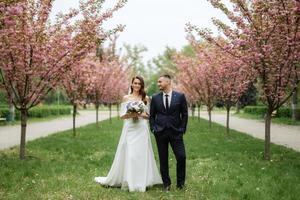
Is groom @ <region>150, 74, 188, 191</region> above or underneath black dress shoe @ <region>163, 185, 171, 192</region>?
above

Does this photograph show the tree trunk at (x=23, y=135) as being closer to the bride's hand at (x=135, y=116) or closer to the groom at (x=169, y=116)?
the bride's hand at (x=135, y=116)

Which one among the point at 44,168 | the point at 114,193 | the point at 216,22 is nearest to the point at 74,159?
the point at 44,168

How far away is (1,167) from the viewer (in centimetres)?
998

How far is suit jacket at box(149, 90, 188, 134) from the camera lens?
755 centimetres

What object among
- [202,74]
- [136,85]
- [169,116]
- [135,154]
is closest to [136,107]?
[136,85]

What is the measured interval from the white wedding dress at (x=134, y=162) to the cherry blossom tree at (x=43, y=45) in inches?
133

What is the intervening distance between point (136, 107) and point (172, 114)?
0.64 m

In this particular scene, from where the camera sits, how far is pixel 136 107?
7.75m

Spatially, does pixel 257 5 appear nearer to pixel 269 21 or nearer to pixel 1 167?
pixel 269 21

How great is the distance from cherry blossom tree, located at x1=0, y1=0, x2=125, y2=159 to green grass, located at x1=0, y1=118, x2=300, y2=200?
1.68 m

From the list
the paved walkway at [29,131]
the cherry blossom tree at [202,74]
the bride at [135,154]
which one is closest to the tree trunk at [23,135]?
the paved walkway at [29,131]

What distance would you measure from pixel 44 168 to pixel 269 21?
608cm

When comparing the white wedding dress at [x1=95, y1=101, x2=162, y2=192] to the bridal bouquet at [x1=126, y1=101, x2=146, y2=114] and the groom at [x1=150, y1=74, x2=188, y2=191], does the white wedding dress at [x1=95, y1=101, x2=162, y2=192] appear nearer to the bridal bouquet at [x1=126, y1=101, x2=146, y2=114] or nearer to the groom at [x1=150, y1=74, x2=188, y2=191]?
the bridal bouquet at [x1=126, y1=101, x2=146, y2=114]

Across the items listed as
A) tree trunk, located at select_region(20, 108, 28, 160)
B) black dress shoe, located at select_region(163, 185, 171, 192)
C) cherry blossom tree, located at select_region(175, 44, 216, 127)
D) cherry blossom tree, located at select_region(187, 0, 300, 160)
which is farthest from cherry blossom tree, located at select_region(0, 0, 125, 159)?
cherry blossom tree, located at select_region(175, 44, 216, 127)
